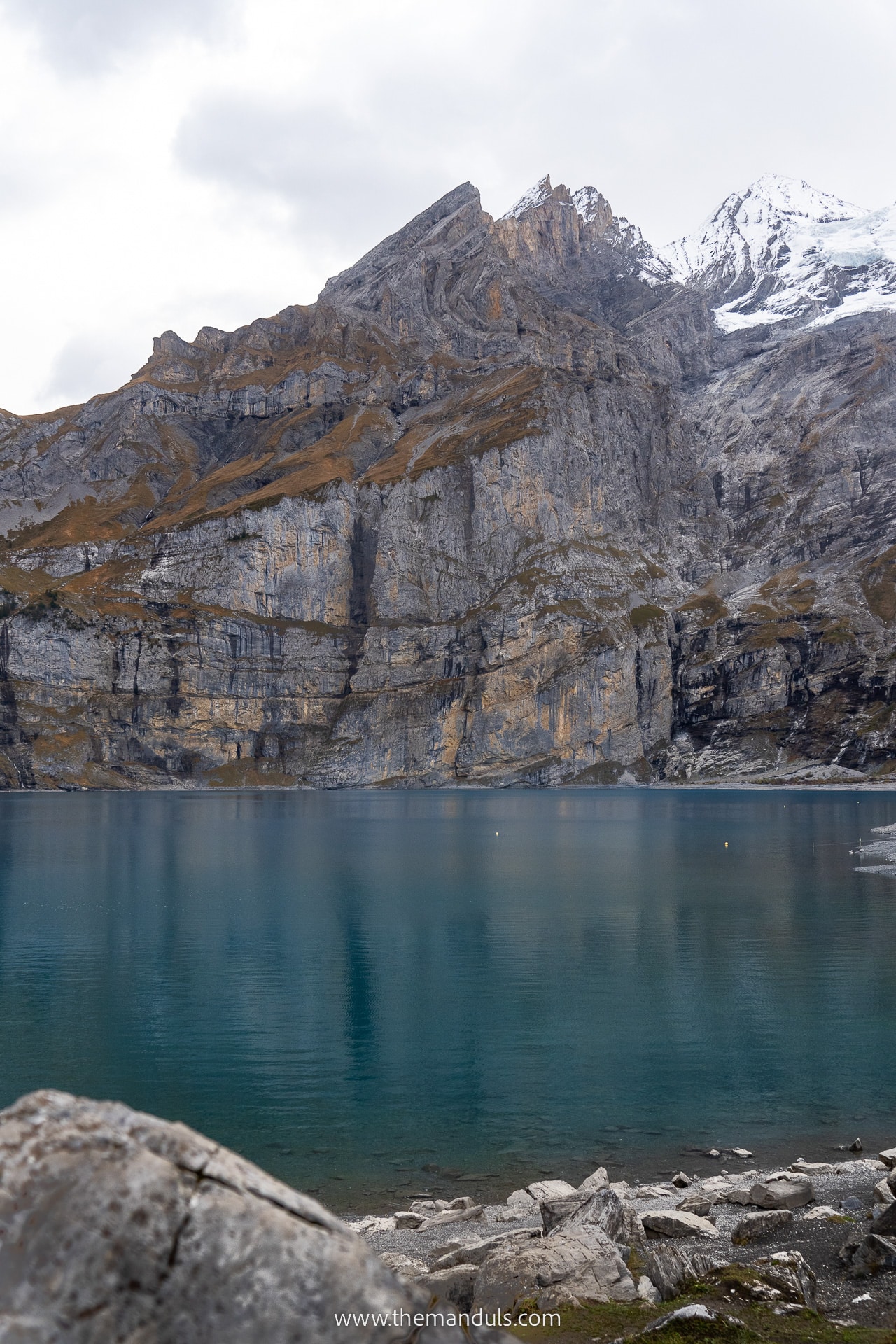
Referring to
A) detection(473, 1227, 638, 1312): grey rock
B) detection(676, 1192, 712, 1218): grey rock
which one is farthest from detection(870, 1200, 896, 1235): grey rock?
detection(676, 1192, 712, 1218): grey rock

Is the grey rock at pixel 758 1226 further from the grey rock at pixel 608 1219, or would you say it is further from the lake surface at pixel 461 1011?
the lake surface at pixel 461 1011

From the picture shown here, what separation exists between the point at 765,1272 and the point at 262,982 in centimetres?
4266

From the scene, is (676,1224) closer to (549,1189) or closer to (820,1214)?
(820,1214)

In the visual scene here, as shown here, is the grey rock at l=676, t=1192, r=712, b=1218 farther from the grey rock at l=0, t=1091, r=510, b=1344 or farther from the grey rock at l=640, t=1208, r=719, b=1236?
the grey rock at l=0, t=1091, r=510, b=1344

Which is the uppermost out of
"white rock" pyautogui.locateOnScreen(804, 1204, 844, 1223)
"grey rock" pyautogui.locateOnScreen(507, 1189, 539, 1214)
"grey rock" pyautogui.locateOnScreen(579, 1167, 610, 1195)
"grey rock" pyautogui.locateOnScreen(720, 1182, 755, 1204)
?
"white rock" pyautogui.locateOnScreen(804, 1204, 844, 1223)

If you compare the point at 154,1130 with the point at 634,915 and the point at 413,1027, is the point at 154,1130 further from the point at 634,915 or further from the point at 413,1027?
the point at 634,915

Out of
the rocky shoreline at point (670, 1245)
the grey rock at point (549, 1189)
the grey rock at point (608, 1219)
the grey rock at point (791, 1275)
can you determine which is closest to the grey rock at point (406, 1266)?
the rocky shoreline at point (670, 1245)

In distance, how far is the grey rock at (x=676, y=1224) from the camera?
736 inches

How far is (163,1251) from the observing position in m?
6.05

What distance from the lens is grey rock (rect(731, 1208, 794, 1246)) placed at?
18.4 metres

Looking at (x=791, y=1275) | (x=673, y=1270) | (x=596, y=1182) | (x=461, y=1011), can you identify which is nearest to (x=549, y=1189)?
(x=596, y=1182)

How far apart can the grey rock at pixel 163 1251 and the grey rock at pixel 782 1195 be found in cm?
1769

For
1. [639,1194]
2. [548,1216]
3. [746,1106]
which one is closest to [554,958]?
[746,1106]

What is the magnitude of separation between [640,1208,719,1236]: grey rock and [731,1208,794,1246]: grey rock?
0.43 metres
